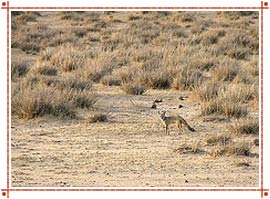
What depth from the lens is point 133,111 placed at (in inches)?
427

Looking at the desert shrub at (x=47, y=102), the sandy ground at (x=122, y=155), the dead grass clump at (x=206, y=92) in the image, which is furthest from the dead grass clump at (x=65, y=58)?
the sandy ground at (x=122, y=155)

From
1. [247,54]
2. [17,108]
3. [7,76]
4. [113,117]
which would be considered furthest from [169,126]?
[247,54]

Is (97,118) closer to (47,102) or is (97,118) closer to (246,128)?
(47,102)

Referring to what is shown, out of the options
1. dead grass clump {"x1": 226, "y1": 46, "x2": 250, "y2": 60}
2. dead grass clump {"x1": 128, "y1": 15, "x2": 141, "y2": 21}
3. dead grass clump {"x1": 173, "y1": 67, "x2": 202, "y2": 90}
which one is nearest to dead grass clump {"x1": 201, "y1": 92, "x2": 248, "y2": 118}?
dead grass clump {"x1": 173, "y1": 67, "x2": 202, "y2": 90}

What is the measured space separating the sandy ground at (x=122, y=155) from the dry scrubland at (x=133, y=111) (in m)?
0.01

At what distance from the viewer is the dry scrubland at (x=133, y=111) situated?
24.5ft

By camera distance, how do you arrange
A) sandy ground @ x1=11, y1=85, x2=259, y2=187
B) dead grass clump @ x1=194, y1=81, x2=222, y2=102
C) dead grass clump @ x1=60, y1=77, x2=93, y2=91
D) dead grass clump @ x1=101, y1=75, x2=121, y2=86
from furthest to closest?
dead grass clump @ x1=101, y1=75, x2=121, y2=86 < dead grass clump @ x1=60, y1=77, x2=93, y2=91 < dead grass clump @ x1=194, y1=81, x2=222, y2=102 < sandy ground @ x1=11, y1=85, x2=259, y2=187

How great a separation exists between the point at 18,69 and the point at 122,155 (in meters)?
6.53

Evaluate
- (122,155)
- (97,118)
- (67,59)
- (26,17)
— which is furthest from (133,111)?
(26,17)

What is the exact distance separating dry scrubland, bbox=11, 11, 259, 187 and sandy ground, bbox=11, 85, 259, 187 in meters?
0.01

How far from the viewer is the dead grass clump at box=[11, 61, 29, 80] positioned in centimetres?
1363

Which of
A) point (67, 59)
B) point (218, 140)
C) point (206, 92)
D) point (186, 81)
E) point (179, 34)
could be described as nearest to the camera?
Result: point (218, 140)

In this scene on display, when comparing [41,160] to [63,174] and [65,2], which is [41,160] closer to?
[63,174]

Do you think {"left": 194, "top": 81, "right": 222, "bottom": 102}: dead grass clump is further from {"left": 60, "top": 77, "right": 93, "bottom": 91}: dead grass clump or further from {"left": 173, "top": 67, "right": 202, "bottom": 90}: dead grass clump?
{"left": 60, "top": 77, "right": 93, "bottom": 91}: dead grass clump
